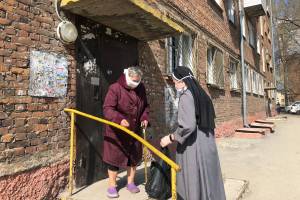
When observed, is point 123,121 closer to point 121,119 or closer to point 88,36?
point 121,119

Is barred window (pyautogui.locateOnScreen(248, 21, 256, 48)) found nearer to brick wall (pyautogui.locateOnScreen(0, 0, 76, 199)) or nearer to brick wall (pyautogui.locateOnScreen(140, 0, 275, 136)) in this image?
brick wall (pyautogui.locateOnScreen(140, 0, 275, 136))

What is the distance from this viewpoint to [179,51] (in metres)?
8.91

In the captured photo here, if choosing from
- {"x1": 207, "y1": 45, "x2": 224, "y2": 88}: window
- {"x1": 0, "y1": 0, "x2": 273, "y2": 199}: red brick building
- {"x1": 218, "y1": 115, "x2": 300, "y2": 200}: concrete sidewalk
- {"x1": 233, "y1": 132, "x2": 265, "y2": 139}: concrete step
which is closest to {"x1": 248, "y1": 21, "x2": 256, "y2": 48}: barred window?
{"x1": 207, "y1": 45, "x2": 224, "y2": 88}: window

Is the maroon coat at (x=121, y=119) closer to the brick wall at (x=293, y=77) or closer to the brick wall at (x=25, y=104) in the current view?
the brick wall at (x=25, y=104)

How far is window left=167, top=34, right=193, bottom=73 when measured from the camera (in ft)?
26.8

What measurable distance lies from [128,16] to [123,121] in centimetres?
178

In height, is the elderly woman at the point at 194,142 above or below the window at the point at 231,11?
below

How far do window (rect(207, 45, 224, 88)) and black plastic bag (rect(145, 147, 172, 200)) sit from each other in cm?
685

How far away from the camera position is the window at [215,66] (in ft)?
36.8

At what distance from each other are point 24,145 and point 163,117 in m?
3.71

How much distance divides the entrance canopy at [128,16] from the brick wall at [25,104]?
0.45 metres

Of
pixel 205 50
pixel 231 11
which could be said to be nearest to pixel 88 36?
pixel 205 50

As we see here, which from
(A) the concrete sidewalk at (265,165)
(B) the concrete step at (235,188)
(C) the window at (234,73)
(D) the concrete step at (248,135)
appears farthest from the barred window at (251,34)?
(B) the concrete step at (235,188)

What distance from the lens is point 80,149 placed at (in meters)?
4.91
